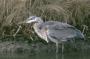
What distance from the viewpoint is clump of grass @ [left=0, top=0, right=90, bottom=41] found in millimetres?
13992

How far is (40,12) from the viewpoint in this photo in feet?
46.7

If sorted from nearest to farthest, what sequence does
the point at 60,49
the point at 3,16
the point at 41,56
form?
the point at 41,56 → the point at 60,49 → the point at 3,16

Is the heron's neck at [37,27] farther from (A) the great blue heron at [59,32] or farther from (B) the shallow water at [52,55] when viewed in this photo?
(B) the shallow water at [52,55]

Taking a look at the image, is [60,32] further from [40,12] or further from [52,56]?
[40,12]

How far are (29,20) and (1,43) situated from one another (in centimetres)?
114

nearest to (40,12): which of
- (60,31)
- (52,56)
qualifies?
(60,31)

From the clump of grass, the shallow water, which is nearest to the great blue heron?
the shallow water

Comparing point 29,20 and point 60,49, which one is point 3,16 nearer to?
point 29,20

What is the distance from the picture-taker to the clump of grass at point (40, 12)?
45.9ft

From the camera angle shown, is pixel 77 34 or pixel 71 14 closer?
pixel 77 34

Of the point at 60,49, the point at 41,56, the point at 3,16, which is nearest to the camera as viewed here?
the point at 41,56

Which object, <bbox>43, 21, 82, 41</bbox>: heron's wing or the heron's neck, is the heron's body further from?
the heron's neck

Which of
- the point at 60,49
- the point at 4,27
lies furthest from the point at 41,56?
the point at 4,27

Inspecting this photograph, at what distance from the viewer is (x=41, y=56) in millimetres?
12258
